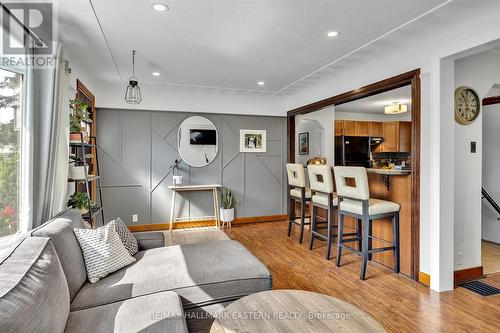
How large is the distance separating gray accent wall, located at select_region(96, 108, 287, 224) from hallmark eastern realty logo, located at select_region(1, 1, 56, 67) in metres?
2.51

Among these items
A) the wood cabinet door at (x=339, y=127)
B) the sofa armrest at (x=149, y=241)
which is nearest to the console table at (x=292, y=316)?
the sofa armrest at (x=149, y=241)

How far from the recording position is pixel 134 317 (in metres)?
1.48

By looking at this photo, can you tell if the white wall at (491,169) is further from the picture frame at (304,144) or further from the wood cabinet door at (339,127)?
the picture frame at (304,144)

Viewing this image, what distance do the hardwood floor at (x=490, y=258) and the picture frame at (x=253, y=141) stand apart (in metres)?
3.75

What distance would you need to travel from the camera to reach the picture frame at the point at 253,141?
561 cm

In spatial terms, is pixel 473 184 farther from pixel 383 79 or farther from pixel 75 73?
pixel 75 73

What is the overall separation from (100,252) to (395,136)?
279 inches

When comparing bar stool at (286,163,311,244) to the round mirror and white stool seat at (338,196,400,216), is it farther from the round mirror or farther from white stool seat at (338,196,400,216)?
the round mirror

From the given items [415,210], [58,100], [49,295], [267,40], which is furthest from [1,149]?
[415,210]

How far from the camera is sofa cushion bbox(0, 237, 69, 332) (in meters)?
1.04

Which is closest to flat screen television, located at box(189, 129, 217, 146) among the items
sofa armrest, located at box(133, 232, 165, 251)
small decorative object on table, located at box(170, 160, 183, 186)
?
small decorative object on table, located at box(170, 160, 183, 186)

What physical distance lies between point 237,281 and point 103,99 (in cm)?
406

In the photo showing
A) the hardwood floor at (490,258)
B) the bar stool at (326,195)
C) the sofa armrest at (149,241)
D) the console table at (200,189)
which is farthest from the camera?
the console table at (200,189)

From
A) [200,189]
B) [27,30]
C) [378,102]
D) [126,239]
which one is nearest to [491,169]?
[378,102]
